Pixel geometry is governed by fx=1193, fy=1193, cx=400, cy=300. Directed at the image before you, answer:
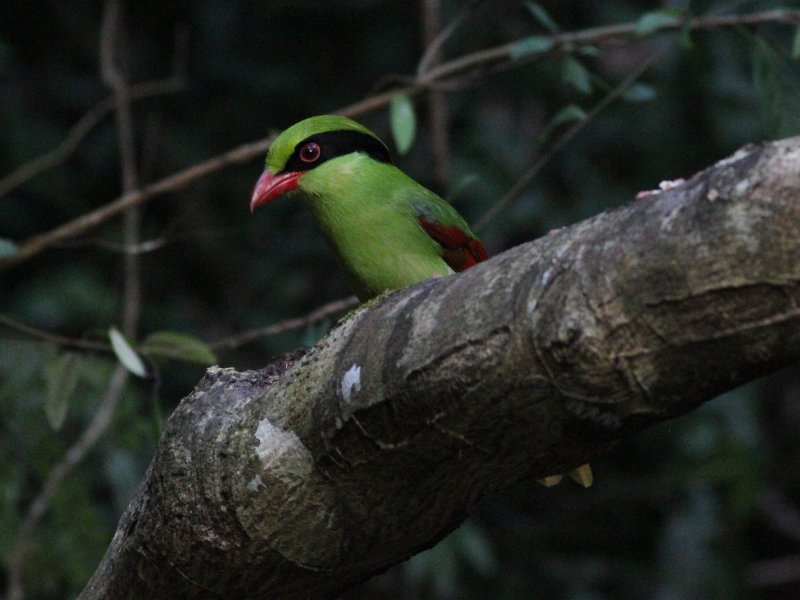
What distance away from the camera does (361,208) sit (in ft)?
11.1

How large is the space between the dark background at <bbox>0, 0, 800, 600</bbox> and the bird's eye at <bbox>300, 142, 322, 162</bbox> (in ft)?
5.97

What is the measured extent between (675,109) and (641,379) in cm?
447

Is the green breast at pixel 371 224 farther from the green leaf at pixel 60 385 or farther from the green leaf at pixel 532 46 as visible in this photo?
the green leaf at pixel 60 385

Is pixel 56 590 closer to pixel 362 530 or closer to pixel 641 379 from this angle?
pixel 362 530

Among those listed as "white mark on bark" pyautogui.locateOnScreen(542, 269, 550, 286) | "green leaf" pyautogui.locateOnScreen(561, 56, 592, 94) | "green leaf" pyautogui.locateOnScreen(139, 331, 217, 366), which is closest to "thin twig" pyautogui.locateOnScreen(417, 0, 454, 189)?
"green leaf" pyautogui.locateOnScreen(561, 56, 592, 94)

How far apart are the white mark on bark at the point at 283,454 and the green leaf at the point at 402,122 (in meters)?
1.95

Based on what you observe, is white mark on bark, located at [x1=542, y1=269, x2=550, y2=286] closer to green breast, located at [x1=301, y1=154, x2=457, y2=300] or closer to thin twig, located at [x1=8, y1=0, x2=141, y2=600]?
green breast, located at [x1=301, y1=154, x2=457, y2=300]

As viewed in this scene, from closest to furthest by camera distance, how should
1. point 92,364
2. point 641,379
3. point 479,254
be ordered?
point 641,379 → point 479,254 → point 92,364

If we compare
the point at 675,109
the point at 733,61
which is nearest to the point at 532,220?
the point at 675,109

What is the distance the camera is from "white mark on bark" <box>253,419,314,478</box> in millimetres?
1978

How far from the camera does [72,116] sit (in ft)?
20.4

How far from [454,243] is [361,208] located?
→ 294 mm

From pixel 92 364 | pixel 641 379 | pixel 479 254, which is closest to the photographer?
pixel 641 379

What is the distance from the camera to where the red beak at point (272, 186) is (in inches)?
134
